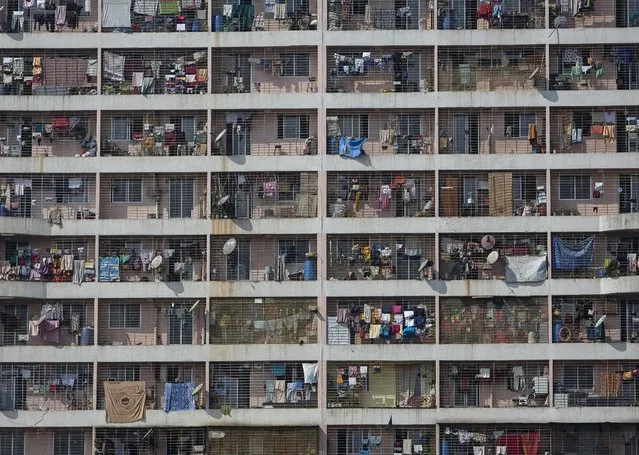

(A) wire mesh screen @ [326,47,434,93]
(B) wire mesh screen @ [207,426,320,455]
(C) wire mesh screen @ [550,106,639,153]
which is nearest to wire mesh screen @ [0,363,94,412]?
(B) wire mesh screen @ [207,426,320,455]

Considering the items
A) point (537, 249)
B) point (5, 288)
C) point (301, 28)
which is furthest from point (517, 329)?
point (5, 288)

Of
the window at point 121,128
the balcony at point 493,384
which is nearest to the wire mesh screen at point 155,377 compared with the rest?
the window at point 121,128

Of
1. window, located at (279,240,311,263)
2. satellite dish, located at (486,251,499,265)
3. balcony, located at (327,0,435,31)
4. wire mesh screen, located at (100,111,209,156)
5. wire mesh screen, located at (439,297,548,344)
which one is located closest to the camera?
satellite dish, located at (486,251,499,265)

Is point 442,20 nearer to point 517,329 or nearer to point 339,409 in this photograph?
point 517,329

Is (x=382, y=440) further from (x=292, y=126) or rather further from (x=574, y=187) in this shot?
(x=292, y=126)

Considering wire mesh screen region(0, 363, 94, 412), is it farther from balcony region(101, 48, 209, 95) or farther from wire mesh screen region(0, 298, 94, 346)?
balcony region(101, 48, 209, 95)

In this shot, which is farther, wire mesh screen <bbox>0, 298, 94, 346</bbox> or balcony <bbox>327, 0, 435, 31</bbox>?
balcony <bbox>327, 0, 435, 31</bbox>
